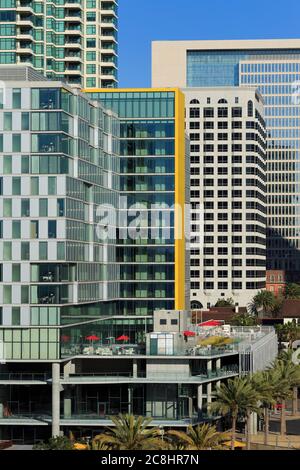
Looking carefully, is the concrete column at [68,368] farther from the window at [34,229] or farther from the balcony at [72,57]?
the balcony at [72,57]

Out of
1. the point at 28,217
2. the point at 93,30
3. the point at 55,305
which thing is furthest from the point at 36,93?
the point at 93,30

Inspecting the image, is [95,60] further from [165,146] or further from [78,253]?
[78,253]

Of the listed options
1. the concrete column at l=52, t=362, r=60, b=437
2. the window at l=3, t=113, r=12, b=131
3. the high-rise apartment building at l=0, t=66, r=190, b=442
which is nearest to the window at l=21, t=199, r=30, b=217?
the high-rise apartment building at l=0, t=66, r=190, b=442

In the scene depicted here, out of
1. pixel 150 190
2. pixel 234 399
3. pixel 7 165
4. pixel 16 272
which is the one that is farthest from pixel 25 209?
pixel 150 190

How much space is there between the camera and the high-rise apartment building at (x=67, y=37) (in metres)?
172

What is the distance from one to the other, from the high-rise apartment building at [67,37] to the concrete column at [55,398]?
301 feet

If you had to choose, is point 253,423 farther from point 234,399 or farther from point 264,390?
point 234,399

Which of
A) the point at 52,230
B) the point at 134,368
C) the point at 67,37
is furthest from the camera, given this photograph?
the point at 67,37

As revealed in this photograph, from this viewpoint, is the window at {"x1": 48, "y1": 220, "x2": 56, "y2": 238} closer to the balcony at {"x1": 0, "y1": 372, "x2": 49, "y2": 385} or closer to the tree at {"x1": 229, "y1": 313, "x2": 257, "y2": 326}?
the balcony at {"x1": 0, "y1": 372, "x2": 49, "y2": 385}

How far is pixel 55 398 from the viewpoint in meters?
91.5

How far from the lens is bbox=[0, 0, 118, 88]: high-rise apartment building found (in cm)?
17150

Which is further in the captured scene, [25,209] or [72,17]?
[72,17]

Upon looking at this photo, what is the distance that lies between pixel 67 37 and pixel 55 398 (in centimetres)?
10434
